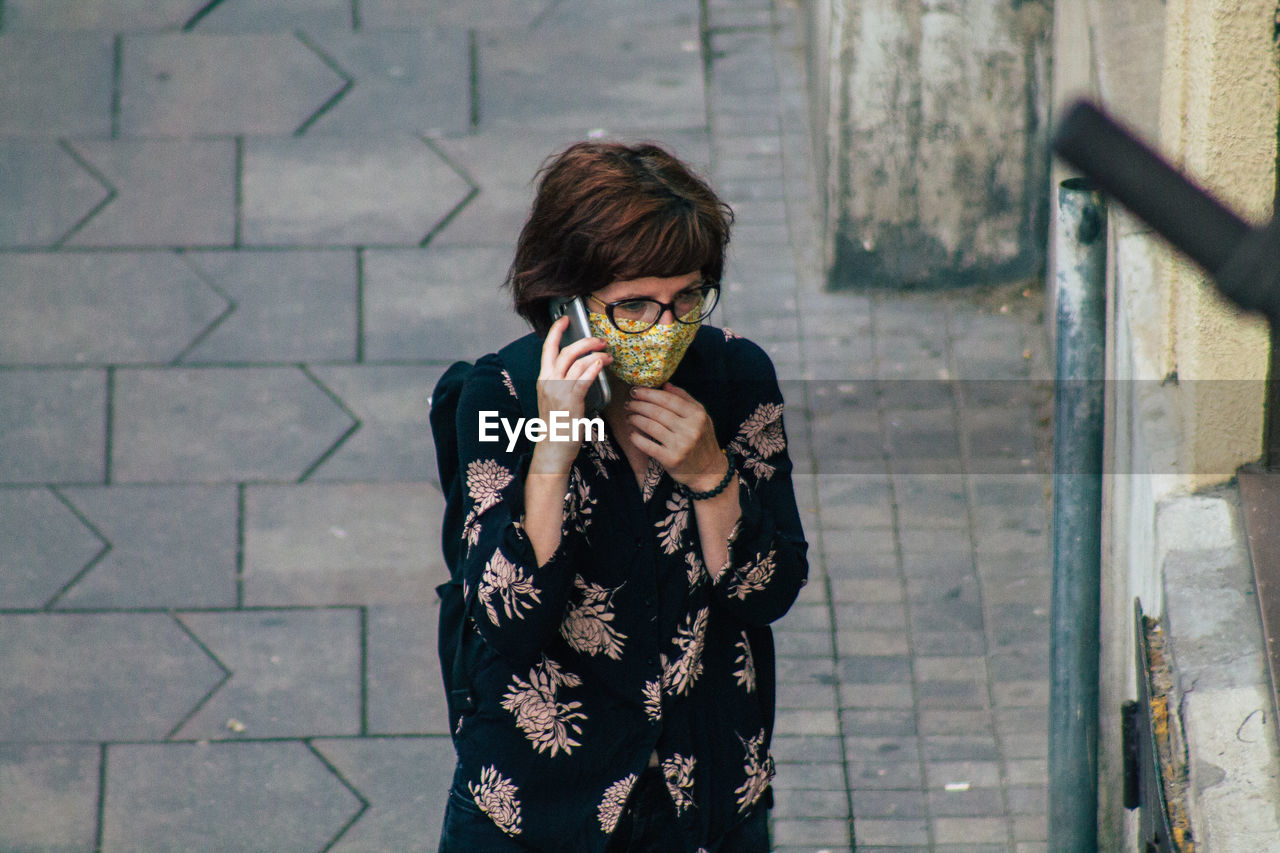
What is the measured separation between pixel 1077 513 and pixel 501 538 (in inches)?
34.5

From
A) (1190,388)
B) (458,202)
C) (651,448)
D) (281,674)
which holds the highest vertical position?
(651,448)

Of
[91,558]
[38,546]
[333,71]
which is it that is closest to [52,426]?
[38,546]

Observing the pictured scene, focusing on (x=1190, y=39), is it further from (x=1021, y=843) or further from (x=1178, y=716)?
(x=1021, y=843)

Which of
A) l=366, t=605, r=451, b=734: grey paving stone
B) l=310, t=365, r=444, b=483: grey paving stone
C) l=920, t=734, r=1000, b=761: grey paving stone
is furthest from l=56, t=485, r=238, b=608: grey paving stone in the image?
Answer: l=920, t=734, r=1000, b=761: grey paving stone

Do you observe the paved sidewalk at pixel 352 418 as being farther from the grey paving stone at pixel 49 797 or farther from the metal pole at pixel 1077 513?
the metal pole at pixel 1077 513

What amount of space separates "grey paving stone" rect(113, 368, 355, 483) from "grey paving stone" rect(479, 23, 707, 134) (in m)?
1.72

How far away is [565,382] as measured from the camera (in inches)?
90.3

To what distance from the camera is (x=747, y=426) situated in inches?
101

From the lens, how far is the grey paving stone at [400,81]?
650 cm

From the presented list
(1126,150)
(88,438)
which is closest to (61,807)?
(88,438)

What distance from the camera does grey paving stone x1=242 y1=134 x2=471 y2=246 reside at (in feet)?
19.8

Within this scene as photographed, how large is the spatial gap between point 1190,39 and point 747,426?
1267 mm

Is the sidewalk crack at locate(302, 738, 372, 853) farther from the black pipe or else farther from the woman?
the black pipe

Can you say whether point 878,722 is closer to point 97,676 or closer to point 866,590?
point 866,590
